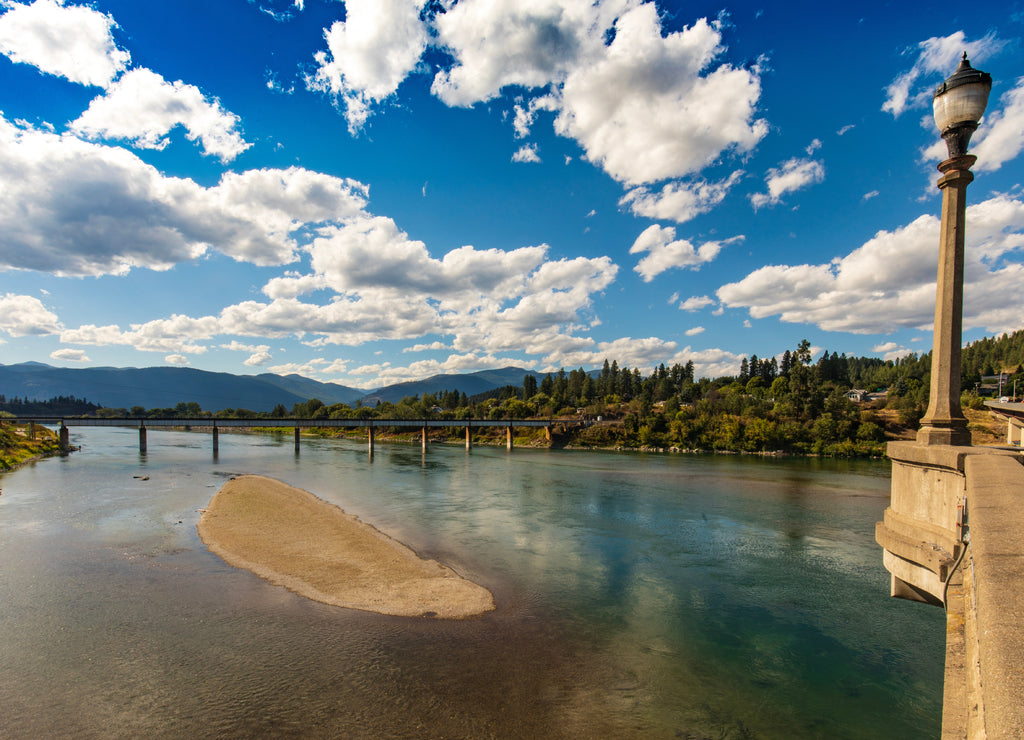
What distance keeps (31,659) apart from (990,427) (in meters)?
106

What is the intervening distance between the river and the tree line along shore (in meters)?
74.5

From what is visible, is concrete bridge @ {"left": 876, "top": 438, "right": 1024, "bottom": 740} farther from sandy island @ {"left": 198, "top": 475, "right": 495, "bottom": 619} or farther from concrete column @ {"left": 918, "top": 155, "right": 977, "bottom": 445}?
sandy island @ {"left": 198, "top": 475, "right": 495, "bottom": 619}

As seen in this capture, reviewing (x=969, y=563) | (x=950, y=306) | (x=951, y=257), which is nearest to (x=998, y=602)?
(x=969, y=563)

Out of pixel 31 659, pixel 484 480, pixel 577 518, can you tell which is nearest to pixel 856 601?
pixel 577 518

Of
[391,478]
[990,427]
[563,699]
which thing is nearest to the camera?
[563,699]

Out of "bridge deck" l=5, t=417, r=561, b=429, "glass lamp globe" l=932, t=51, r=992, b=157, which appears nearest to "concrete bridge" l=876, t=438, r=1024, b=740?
"glass lamp globe" l=932, t=51, r=992, b=157

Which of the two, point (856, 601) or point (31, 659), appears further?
point (856, 601)

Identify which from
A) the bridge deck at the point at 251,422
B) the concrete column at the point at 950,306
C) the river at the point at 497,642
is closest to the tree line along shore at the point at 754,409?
the bridge deck at the point at 251,422

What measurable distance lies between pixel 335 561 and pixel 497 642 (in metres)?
10.5

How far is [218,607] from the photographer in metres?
17.1

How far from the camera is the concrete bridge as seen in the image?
2.56 metres

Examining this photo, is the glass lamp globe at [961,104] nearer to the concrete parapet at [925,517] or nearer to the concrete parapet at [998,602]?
the concrete parapet at [925,517]

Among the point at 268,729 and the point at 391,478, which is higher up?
the point at 268,729

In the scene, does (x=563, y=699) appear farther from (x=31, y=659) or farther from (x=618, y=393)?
(x=618, y=393)
